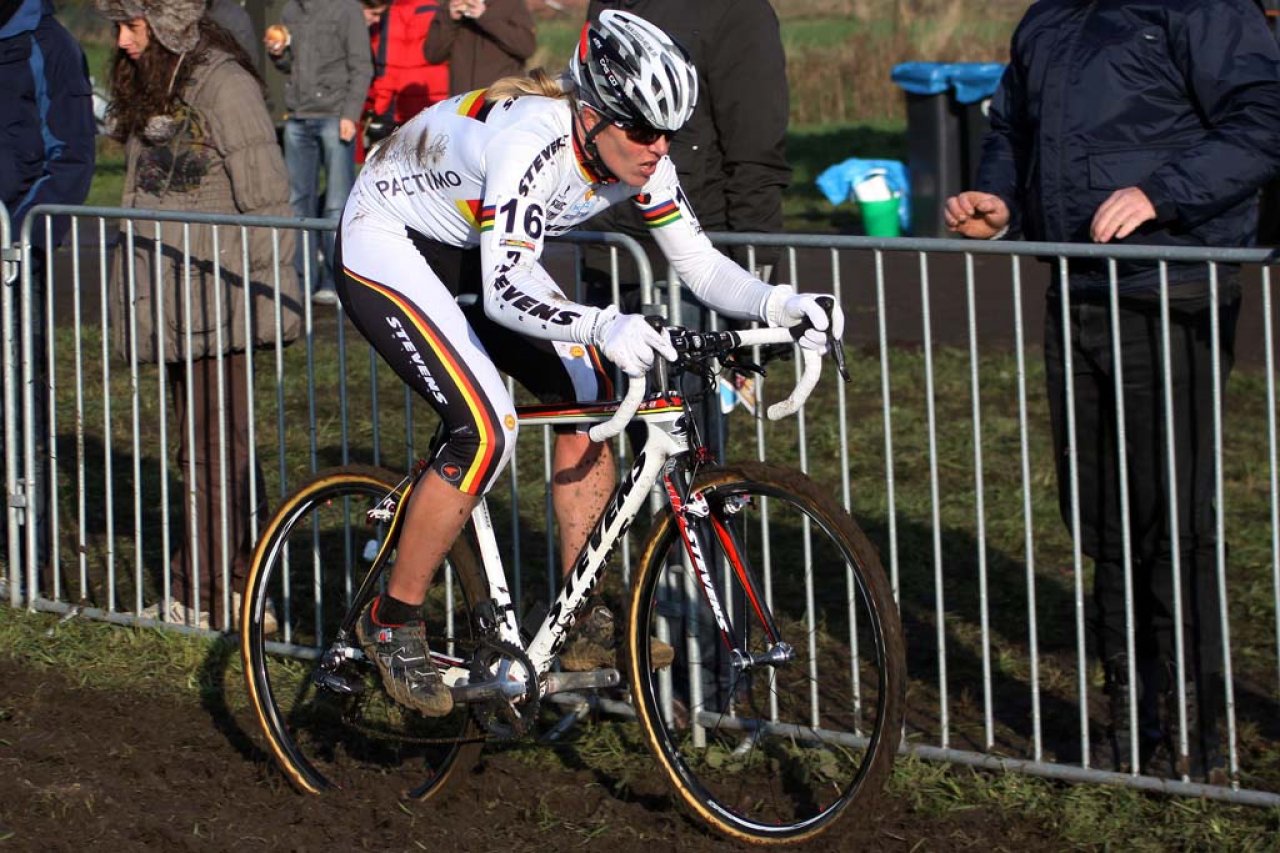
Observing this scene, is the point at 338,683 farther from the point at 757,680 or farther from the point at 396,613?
the point at 757,680

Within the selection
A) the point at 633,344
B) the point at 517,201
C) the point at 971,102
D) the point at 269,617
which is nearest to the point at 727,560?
the point at 633,344

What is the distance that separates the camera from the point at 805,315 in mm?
4469

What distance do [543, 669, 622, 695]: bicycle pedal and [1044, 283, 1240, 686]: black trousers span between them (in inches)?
52.2

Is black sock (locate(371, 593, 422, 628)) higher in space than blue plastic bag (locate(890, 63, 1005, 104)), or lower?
lower

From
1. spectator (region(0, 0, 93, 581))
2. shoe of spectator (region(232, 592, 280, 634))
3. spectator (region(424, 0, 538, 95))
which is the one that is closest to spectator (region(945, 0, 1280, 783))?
shoe of spectator (region(232, 592, 280, 634))

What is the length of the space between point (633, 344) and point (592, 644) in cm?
117

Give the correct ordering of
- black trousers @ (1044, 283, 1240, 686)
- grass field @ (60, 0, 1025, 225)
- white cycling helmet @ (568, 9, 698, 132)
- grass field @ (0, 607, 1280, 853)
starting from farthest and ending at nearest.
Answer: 1. grass field @ (60, 0, 1025, 225)
2. black trousers @ (1044, 283, 1240, 686)
3. grass field @ (0, 607, 1280, 853)
4. white cycling helmet @ (568, 9, 698, 132)

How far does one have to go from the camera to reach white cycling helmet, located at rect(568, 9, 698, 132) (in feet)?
14.4

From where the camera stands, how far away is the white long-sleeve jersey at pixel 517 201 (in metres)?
4.42

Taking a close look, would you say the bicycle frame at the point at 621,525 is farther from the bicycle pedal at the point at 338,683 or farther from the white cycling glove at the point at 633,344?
the bicycle pedal at the point at 338,683

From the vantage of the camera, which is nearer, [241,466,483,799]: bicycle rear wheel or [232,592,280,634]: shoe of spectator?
[241,466,483,799]: bicycle rear wheel

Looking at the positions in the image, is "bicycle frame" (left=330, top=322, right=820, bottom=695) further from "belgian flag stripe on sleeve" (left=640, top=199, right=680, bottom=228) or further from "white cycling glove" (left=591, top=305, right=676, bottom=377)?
"belgian flag stripe on sleeve" (left=640, top=199, right=680, bottom=228)

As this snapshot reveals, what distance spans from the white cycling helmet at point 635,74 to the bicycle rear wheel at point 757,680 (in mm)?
856

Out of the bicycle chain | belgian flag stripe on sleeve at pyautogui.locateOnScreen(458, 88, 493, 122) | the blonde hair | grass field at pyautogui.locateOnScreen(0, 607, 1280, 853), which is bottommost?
grass field at pyautogui.locateOnScreen(0, 607, 1280, 853)
